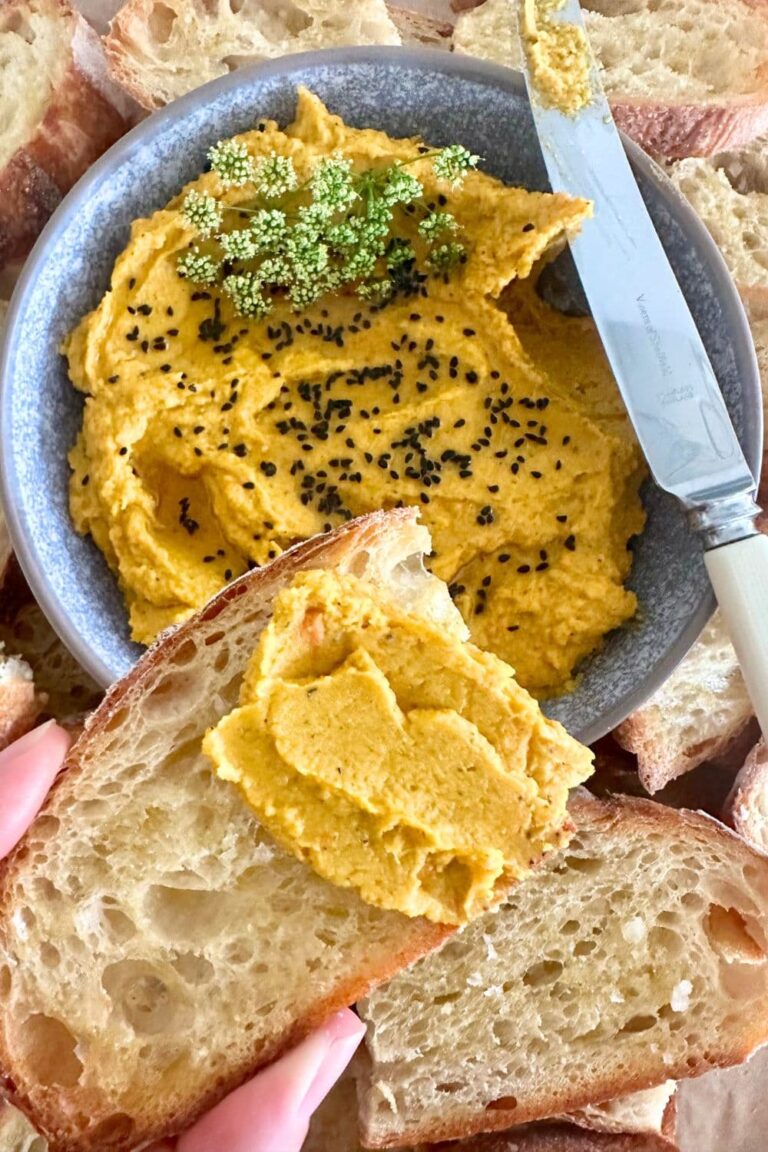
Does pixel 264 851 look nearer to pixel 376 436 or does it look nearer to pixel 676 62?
pixel 376 436

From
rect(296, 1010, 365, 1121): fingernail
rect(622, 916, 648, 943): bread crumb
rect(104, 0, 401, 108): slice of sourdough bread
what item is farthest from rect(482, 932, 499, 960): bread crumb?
rect(104, 0, 401, 108): slice of sourdough bread

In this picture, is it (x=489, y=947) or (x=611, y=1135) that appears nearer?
(x=489, y=947)

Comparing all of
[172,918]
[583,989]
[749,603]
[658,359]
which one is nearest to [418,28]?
[658,359]

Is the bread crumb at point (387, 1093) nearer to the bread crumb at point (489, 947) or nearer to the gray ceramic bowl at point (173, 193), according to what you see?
the bread crumb at point (489, 947)

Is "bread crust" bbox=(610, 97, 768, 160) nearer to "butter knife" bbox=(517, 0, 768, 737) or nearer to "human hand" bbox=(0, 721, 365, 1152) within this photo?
"butter knife" bbox=(517, 0, 768, 737)

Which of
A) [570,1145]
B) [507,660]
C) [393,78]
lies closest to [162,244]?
[393,78]

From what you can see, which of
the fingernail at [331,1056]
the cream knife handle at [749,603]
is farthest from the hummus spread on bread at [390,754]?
the cream knife handle at [749,603]
